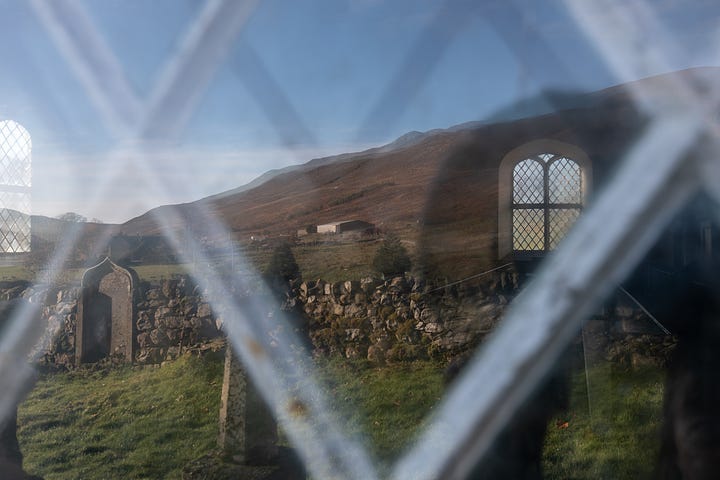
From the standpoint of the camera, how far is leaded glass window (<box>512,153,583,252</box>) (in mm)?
3951

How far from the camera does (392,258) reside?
13.8 ft

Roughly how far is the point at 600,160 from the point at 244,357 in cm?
253

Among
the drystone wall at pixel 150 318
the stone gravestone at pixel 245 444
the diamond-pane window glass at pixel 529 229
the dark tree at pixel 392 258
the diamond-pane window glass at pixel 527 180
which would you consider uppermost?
the diamond-pane window glass at pixel 527 180

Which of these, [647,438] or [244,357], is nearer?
[647,438]

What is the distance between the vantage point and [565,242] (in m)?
3.93

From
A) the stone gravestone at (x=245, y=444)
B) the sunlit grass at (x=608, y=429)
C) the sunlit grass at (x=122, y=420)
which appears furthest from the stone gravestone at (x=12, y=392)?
the sunlit grass at (x=608, y=429)

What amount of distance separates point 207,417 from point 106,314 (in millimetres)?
1155

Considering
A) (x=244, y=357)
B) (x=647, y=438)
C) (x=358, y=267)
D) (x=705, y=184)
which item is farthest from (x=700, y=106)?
(x=244, y=357)

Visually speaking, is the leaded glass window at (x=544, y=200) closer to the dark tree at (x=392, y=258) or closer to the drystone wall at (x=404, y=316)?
the drystone wall at (x=404, y=316)

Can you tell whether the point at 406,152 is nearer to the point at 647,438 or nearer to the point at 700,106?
the point at 700,106

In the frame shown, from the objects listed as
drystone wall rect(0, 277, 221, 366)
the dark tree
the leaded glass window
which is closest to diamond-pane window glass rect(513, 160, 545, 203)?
the leaded glass window

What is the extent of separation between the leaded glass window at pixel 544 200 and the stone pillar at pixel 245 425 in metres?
1.85

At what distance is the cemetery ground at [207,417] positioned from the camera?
12.5 ft

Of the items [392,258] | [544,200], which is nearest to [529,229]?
[544,200]
